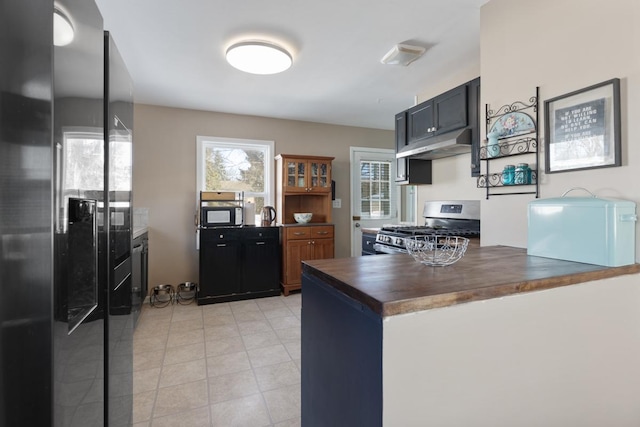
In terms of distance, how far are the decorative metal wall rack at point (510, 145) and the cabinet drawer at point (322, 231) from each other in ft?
8.20

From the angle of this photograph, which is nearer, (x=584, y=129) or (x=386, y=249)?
(x=584, y=129)

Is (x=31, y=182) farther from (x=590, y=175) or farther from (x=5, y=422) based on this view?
(x=590, y=175)

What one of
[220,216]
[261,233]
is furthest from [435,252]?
[220,216]

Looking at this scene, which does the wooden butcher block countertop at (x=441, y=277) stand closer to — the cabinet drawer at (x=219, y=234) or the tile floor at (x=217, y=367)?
the tile floor at (x=217, y=367)

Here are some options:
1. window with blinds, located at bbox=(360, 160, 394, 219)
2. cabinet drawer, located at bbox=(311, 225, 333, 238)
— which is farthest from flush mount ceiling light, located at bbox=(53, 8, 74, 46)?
window with blinds, located at bbox=(360, 160, 394, 219)

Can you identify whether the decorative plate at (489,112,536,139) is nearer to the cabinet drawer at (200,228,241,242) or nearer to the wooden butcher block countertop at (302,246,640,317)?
the wooden butcher block countertop at (302,246,640,317)

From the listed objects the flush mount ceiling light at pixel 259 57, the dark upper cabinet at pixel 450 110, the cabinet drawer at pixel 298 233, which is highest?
A: the flush mount ceiling light at pixel 259 57

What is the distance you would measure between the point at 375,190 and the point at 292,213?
1.45 metres

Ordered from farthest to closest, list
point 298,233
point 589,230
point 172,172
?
1. point 298,233
2. point 172,172
3. point 589,230

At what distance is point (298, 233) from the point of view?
4.14 m

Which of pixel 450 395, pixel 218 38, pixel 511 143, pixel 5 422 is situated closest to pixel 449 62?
pixel 511 143

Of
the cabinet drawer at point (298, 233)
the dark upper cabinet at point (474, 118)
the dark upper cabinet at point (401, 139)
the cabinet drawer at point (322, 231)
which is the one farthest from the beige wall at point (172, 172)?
the dark upper cabinet at point (474, 118)

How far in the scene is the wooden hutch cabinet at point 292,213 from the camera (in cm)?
410

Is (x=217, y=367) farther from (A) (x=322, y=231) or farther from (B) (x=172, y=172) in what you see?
(B) (x=172, y=172)
